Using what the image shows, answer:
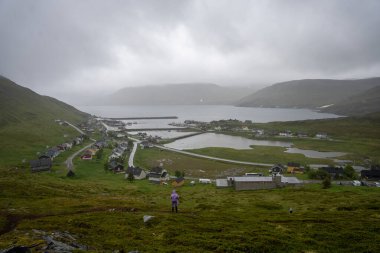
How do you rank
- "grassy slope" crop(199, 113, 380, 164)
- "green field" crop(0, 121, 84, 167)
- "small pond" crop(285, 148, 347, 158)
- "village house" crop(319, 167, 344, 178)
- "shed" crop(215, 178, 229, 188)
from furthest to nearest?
"small pond" crop(285, 148, 347, 158) < "grassy slope" crop(199, 113, 380, 164) < "green field" crop(0, 121, 84, 167) < "village house" crop(319, 167, 344, 178) < "shed" crop(215, 178, 229, 188)

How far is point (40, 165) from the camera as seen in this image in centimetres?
8056

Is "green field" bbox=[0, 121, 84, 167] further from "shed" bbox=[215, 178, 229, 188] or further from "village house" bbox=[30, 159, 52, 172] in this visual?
"shed" bbox=[215, 178, 229, 188]

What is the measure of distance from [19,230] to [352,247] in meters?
28.2

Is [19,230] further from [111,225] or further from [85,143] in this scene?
[85,143]

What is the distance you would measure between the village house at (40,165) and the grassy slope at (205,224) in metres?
31.3

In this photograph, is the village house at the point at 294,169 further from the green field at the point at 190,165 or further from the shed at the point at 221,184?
the shed at the point at 221,184

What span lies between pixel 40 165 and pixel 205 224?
6918 centimetres

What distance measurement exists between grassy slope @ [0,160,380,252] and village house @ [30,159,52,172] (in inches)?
1233

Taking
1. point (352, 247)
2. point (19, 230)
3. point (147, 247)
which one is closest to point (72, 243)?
point (147, 247)

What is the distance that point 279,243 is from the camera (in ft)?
72.5

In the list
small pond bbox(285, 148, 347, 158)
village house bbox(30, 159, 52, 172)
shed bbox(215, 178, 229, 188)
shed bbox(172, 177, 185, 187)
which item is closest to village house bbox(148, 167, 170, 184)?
shed bbox(172, 177, 185, 187)

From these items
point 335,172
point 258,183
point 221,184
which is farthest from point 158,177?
point 335,172

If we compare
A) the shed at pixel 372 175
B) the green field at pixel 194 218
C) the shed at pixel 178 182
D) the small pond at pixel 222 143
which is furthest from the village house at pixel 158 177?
the small pond at pixel 222 143

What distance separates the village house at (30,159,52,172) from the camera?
79.0 m
